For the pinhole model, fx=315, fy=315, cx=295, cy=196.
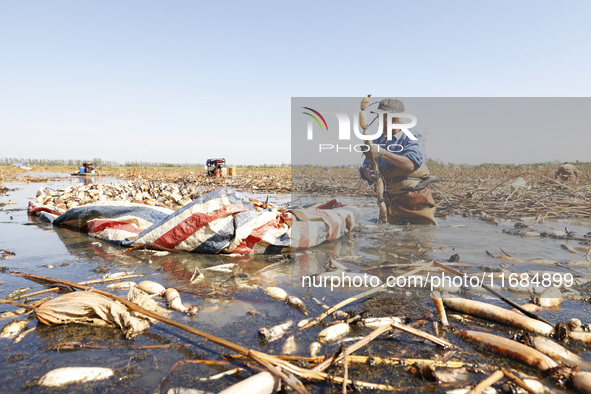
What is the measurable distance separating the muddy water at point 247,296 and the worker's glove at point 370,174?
19.7 inches

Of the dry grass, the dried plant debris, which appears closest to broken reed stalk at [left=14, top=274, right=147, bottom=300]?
the dried plant debris

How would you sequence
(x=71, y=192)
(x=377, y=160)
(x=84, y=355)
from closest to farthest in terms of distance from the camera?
(x=84, y=355) → (x=377, y=160) → (x=71, y=192)

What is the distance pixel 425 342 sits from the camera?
1.72 meters

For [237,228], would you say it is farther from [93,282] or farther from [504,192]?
[504,192]

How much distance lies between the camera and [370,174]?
308 cm

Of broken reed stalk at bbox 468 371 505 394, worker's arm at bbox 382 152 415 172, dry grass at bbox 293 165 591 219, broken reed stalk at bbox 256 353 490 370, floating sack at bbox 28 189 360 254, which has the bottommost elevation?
broken reed stalk at bbox 256 353 490 370

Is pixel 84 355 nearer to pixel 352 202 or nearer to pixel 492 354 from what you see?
pixel 492 354

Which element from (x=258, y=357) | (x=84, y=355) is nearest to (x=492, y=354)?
(x=258, y=357)

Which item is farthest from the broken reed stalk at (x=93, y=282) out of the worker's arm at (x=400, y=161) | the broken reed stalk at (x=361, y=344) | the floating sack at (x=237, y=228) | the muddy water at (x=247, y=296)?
the worker's arm at (x=400, y=161)

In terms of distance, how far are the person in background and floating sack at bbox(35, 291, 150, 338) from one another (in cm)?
231

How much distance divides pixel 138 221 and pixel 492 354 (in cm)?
430

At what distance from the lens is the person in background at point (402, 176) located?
9.51ft

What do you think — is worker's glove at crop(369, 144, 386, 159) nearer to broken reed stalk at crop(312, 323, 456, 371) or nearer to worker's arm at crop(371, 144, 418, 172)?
worker's arm at crop(371, 144, 418, 172)

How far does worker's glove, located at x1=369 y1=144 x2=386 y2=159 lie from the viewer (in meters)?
2.91
